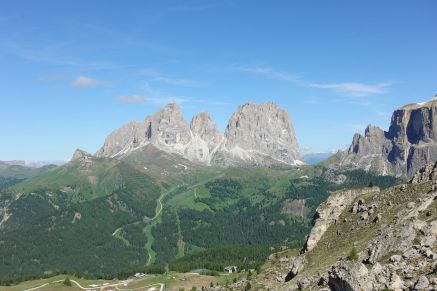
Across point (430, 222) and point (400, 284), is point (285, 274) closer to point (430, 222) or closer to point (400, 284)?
point (430, 222)

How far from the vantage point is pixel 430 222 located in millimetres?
89562

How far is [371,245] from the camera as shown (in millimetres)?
95562

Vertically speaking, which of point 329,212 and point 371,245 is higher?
point 329,212

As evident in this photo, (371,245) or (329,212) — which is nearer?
(371,245)

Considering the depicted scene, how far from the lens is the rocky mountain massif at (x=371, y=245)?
74.7 metres

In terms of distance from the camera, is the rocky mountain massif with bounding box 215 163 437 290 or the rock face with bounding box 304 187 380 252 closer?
the rocky mountain massif with bounding box 215 163 437 290

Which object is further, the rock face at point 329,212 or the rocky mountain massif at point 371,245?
the rock face at point 329,212

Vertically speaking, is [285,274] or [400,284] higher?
[400,284]

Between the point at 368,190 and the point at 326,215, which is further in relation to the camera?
the point at 368,190

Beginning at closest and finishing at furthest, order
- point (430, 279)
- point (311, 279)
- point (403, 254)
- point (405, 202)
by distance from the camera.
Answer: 1. point (430, 279)
2. point (403, 254)
3. point (311, 279)
4. point (405, 202)

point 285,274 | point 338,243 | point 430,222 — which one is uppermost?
point 430,222

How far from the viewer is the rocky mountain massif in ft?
245

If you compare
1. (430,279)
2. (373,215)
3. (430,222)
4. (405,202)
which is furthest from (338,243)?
(430,279)

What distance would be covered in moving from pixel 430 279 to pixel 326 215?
72.5m
